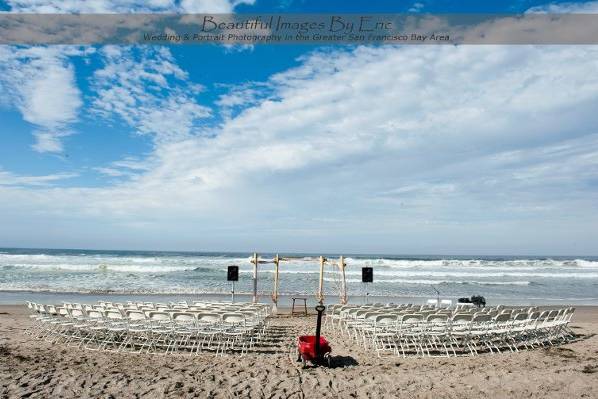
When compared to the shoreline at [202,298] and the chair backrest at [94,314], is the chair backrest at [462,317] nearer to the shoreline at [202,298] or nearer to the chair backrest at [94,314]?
the chair backrest at [94,314]

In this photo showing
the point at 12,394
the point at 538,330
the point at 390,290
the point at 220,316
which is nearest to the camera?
the point at 12,394

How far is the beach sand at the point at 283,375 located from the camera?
20.9ft

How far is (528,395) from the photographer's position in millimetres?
6340

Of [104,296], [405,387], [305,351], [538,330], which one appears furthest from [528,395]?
[104,296]

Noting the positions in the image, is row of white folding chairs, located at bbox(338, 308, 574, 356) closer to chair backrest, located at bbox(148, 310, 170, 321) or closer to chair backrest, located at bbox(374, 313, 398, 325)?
chair backrest, located at bbox(374, 313, 398, 325)

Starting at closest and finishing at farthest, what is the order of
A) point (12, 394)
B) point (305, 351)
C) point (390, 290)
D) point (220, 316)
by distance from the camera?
point (12, 394)
point (305, 351)
point (220, 316)
point (390, 290)

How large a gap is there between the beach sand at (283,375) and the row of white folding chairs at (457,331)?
53cm

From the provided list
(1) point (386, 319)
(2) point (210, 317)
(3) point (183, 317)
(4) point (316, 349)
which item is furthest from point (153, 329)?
(1) point (386, 319)

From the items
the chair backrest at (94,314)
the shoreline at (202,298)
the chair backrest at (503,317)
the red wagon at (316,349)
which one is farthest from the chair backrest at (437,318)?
the shoreline at (202,298)

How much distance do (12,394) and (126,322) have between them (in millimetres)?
3272

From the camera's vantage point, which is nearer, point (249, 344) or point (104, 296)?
point (249, 344)

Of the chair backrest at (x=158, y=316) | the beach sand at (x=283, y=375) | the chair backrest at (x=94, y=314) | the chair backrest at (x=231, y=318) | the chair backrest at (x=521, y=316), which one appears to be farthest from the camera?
the chair backrest at (x=521, y=316)

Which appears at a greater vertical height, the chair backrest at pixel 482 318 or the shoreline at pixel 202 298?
the chair backrest at pixel 482 318

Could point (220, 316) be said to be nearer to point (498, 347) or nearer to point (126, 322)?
point (126, 322)
